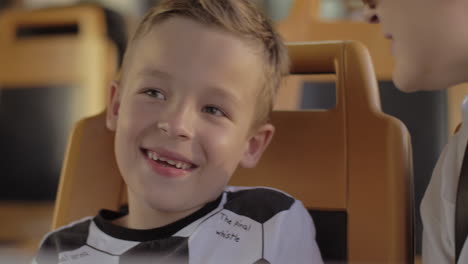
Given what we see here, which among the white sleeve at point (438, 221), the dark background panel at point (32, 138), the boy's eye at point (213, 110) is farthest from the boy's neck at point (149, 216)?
the dark background panel at point (32, 138)

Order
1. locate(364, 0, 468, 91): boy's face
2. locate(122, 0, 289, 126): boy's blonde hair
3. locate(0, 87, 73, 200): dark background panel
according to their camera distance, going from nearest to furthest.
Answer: locate(364, 0, 468, 91): boy's face → locate(122, 0, 289, 126): boy's blonde hair → locate(0, 87, 73, 200): dark background panel

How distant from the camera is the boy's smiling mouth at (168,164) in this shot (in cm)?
53

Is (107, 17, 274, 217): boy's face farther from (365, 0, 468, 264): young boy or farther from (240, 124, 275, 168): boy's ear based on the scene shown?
(365, 0, 468, 264): young boy

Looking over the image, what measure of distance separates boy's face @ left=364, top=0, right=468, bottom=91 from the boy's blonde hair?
0.15m

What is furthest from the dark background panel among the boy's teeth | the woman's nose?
the woman's nose

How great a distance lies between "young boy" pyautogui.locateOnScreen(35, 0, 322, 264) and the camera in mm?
527

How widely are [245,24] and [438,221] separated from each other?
276 mm

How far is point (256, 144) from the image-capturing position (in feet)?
1.98

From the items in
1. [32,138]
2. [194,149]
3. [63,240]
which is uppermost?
[194,149]

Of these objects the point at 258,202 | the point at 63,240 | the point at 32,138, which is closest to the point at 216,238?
the point at 258,202

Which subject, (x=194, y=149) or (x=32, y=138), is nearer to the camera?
(x=194, y=149)

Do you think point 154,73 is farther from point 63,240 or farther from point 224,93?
point 63,240

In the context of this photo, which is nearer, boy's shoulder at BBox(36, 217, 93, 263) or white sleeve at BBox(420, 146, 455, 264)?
white sleeve at BBox(420, 146, 455, 264)

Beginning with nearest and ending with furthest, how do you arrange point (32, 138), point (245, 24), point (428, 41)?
1. point (428, 41)
2. point (245, 24)
3. point (32, 138)
